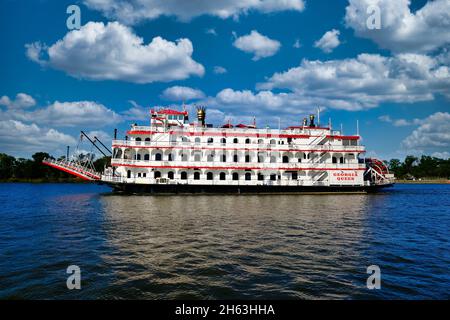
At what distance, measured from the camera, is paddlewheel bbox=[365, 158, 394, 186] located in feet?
145

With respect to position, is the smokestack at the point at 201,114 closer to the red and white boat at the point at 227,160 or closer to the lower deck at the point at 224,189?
the red and white boat at the point at 227,160

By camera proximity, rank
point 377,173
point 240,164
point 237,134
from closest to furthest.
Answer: point 240,164, point 237,134, point 377,173

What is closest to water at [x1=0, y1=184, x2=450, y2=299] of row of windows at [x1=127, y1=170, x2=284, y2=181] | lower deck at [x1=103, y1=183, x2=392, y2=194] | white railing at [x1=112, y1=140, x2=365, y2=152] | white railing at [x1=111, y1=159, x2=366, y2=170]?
lower deck at [x1=103, y1=183, x2=392, y2=194]

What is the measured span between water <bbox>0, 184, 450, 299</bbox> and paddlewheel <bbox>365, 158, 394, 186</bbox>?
2469 cm

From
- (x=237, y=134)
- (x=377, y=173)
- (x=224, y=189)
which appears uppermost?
(x=237, y=134)

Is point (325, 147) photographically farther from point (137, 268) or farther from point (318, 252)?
point (137, 268)

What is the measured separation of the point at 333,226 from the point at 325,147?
2520cm

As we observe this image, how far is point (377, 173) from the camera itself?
44688 mm

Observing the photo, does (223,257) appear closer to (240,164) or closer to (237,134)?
(240,164)

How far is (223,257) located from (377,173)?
1564 inches

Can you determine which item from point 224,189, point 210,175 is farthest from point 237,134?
point 224,189

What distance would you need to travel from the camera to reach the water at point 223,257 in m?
8.86

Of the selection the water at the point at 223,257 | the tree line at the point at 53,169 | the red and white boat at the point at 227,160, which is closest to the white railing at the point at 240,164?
the red and white boat at the point at 227,160
